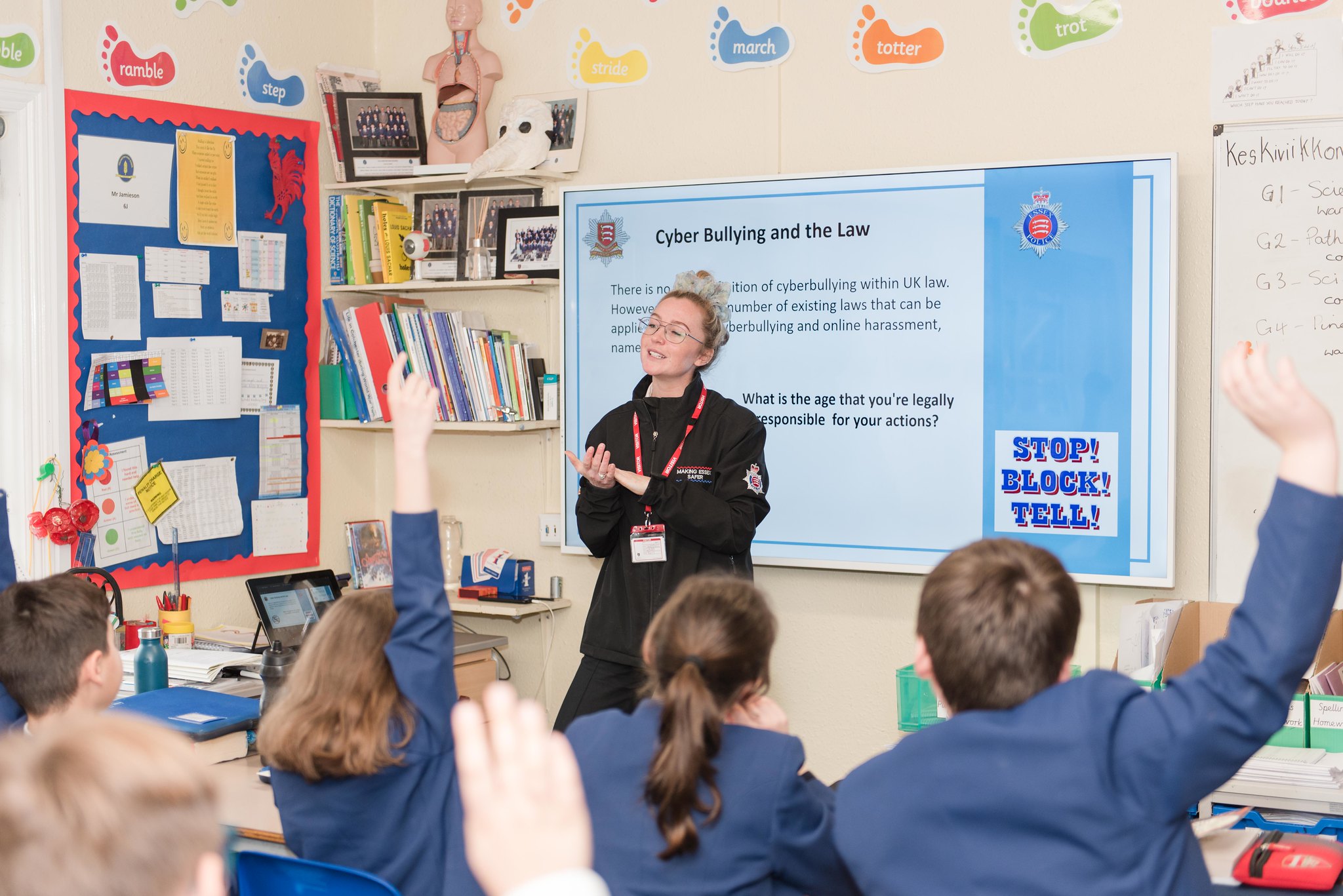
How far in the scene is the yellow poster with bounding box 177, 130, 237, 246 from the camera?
3939mm

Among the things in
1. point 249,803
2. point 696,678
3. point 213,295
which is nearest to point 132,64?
point 213,295

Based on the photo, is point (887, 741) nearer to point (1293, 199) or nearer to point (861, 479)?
point (861, 479)

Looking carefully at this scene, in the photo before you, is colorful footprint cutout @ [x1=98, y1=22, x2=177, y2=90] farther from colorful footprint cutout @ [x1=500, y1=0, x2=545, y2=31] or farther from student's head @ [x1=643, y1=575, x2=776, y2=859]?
student's head @ [x1=643, y1=575, x2=776, y2=859]

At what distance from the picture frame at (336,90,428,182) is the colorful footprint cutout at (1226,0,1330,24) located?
258 cm

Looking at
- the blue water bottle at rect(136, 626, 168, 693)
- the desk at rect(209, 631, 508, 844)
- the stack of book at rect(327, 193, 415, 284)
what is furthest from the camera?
the stack of book at rect(327, 193, 415, 284)

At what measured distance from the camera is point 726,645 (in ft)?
5.18

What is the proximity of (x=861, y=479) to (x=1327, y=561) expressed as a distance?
7.95ft

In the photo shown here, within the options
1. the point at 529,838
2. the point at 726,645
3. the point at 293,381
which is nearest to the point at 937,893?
the point at 726,645

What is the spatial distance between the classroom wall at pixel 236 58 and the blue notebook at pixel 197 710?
113cm

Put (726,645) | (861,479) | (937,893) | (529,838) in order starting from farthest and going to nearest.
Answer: (861,479) < (726,645) < (937,893) < (529,838)

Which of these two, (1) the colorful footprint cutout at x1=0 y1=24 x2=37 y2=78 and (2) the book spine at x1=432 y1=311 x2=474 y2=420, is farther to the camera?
(2) the book spine at x1=432 y1=311 x2=474 y2=420

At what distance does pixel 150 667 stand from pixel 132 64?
1.94 meters

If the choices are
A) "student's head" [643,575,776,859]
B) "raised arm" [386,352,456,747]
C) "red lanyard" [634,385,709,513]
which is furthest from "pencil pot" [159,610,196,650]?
"student's head" [643,575,776,859]

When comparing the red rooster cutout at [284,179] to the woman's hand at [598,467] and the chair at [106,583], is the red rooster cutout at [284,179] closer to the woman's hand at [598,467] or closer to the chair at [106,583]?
the chair at [106,583]
